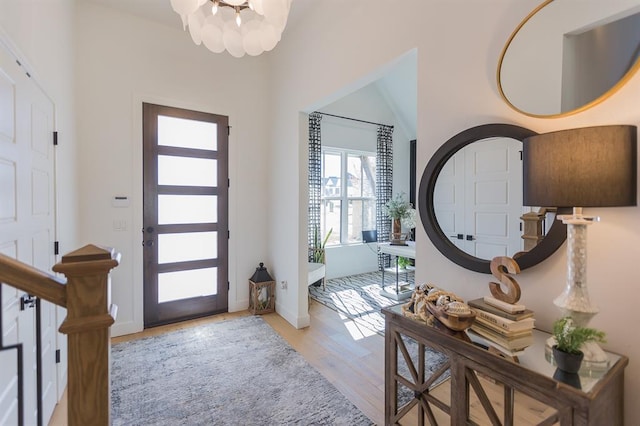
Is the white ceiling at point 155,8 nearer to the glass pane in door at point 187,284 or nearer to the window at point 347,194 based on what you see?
the window at point 347,194

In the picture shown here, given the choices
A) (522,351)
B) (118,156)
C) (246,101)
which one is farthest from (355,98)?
(522,351)

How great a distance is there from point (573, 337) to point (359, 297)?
130 inches

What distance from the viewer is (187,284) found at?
11.1 ft

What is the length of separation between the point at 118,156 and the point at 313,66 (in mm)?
2223

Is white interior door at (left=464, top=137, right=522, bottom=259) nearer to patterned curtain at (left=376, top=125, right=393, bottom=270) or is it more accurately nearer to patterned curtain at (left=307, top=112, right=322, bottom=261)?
patterned curtain at (left=307, top=112, right=322, bottom=261)

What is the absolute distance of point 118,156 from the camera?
302 centimetres

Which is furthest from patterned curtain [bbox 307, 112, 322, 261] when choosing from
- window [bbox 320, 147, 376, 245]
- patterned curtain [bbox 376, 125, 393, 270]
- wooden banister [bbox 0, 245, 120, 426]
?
wooden banister [bbox 0, 245, 120, 426]

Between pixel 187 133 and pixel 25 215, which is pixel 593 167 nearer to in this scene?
pixel 25 215

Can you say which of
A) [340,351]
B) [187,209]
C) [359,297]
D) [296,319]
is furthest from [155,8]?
[359,297]

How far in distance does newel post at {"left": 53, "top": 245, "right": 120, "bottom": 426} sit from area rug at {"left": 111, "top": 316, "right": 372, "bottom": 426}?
3.96ft

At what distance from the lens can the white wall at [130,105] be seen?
9.46 feet

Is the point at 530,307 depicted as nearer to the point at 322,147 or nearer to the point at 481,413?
the point at 481,413

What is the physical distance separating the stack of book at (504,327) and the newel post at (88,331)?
1451 millimetres

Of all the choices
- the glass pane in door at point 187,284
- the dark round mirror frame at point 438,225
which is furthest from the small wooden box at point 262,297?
the dark round mirror frame at point 438,225
